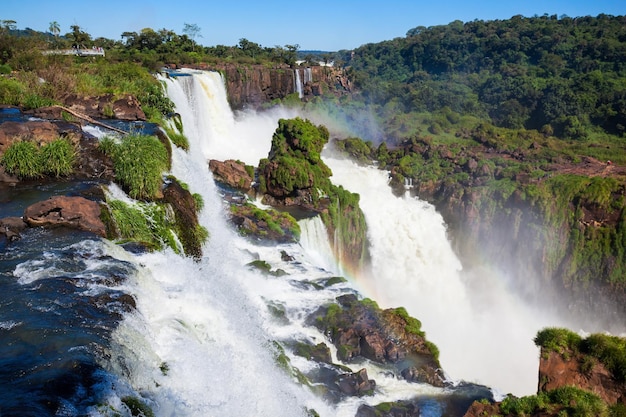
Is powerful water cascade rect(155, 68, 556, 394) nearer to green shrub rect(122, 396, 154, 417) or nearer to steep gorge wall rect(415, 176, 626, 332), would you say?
steep gorge wall rect(415, 176, 626, 332)

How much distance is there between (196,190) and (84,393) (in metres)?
11.3

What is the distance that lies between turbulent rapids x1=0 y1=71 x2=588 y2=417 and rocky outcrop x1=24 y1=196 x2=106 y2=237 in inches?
16.9

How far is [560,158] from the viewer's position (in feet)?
108

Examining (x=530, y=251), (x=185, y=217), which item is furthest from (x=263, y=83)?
(x=185, y=217)

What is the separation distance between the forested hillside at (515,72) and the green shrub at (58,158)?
140ft

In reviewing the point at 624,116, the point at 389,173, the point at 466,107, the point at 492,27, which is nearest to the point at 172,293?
the point at 389,173

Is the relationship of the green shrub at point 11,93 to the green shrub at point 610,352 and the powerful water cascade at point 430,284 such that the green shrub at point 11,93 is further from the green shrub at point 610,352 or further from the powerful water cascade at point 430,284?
the green shrub at point 610,352

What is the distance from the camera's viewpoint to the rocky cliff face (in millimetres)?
36344

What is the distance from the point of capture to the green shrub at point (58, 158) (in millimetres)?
12133

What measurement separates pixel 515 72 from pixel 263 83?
3845 cm

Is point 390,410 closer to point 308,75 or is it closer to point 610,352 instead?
point 610,352

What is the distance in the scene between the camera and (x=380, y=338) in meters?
12.1

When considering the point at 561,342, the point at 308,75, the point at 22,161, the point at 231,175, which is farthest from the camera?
the point at 308,75

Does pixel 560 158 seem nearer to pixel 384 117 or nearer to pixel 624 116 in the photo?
pixel 624 116
